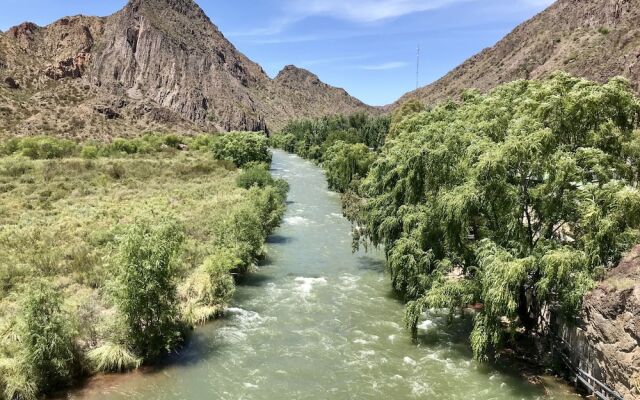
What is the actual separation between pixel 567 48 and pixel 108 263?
141058 millimetres

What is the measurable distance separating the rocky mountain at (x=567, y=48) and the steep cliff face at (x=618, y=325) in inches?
2862

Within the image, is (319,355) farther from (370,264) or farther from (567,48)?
(567,48)

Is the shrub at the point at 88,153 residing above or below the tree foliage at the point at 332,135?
below

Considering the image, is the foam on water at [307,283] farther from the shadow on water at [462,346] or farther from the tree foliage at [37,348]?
the tree foliage at [37,348]

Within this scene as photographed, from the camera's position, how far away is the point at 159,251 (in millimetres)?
21125

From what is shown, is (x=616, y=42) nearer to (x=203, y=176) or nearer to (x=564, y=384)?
(x=203, y=176)

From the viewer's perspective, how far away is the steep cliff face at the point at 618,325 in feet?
51.4

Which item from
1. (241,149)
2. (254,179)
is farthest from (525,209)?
(241,149)

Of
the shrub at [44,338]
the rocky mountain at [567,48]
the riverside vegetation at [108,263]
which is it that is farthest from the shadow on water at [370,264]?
the rocky mountain at [567,48]

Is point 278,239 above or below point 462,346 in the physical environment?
above

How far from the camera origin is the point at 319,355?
2252 centimetres

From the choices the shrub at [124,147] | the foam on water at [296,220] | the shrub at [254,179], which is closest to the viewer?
the foam on water at [296,220]

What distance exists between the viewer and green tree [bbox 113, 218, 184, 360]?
20.4m

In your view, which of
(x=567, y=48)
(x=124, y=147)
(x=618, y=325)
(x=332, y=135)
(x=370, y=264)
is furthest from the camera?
(x=567, y=48)
